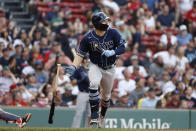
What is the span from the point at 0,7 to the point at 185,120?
7291mm

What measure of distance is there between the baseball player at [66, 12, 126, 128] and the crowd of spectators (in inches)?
91.3

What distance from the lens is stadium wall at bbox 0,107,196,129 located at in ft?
54.5

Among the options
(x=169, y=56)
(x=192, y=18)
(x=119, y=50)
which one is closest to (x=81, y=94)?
(x=119, y=50)

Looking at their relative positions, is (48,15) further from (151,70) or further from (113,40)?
(113,40)

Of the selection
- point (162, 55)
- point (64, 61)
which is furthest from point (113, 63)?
point (162, 55)

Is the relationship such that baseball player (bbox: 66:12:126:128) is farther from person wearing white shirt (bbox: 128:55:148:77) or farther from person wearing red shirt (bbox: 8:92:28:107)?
person wearing white shirt (bbox: 128:55:148:77)

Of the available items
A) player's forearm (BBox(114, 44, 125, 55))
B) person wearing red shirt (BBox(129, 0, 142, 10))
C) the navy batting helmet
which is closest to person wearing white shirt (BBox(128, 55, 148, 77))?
person wearing red shirt (BBox(129, 0, 142, 10))

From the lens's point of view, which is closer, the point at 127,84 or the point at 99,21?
the point at 99,21

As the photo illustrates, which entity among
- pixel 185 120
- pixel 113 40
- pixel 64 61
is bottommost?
pixel 185 120

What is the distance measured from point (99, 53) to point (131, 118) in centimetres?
431

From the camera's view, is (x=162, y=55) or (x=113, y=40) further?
(x=162, y=55)

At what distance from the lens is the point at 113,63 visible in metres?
13.4

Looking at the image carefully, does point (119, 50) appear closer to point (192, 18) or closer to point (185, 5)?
point (192, 18)

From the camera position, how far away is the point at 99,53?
43.3ft
